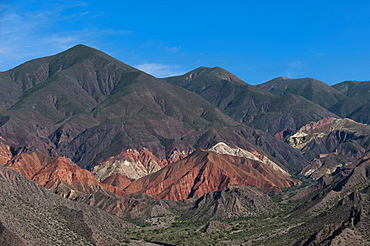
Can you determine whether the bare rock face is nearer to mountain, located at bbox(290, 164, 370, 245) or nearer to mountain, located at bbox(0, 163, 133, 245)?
mountain, located at bbox(290, 164, 370, 245)

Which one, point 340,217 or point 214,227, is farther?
point 214,227

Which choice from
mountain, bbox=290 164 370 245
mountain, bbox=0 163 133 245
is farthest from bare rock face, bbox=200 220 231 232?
mountain, bbox=0 163 133 245

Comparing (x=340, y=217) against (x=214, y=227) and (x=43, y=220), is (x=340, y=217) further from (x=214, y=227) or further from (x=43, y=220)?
(x=43, y=220)

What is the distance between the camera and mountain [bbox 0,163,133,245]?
408 ft

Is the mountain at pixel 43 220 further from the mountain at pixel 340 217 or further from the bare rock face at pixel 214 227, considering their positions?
the mountain at pixel 340 217

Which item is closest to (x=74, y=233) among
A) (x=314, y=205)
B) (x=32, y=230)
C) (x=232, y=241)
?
(x=32, y=230)

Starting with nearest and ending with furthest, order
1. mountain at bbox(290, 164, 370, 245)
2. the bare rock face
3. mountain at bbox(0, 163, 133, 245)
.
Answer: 1. mountain at bbox(290, 164, 370, 245)
2. mountain at bbox(0, 163, 133, 245)
3. the bare rock face

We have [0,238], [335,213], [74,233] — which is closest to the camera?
[0,238]

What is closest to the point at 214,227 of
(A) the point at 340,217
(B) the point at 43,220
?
(A) the point at 340,217

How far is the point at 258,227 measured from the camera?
595 feet

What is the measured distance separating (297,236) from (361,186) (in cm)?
4963

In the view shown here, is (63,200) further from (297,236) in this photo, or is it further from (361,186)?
(361,186)

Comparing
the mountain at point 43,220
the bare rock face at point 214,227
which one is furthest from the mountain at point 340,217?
the mountain at point 43,220

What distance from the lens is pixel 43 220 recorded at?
13938 cm
